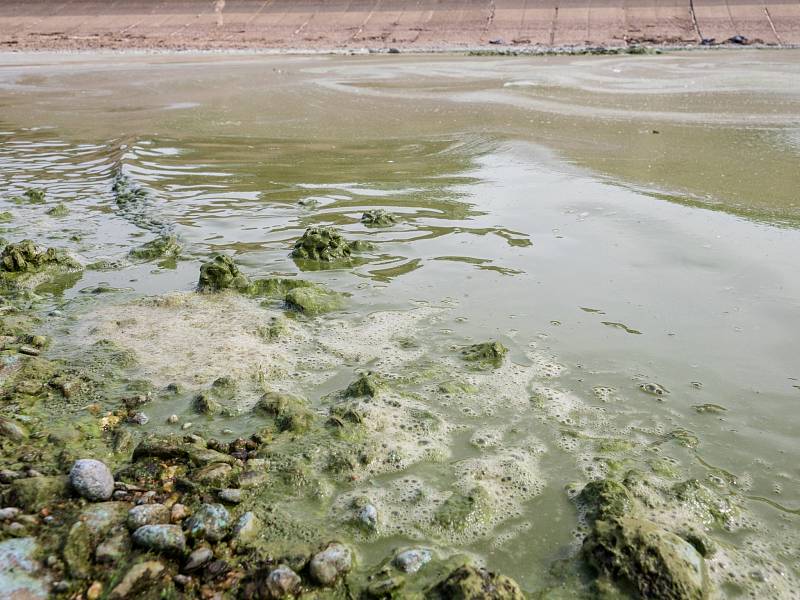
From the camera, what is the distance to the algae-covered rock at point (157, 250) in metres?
5.73

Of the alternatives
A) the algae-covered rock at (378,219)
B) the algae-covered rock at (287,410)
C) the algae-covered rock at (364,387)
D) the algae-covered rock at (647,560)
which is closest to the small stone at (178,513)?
the algae-covered rock at (287,410)

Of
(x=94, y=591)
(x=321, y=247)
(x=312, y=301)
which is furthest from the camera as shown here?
(x=321, y=247)

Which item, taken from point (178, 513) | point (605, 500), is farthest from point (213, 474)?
point (605, 500)

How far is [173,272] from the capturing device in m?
5.42

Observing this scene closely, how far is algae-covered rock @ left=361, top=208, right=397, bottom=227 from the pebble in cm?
435

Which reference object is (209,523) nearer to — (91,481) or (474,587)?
(91,481)

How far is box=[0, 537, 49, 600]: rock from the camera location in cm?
215

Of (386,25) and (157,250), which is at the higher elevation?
(386,25)

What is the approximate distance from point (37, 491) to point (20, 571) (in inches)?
15.4

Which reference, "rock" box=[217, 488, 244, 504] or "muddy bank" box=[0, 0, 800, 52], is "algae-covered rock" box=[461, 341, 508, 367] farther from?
"muddy bank" box=[0, 0, 800, 52]

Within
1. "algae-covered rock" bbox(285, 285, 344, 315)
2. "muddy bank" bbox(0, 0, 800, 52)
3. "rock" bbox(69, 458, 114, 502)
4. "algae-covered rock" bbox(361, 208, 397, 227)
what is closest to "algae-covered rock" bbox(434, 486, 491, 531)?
"rock" bbox(69, 458, 114, 502)

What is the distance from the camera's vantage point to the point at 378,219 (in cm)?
637

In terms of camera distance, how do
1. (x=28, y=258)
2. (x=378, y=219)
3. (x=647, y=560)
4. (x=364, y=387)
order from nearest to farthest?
1. (x=647, y=560)
2. (x=364, y=387)
3. (x=28, y=258)
4. (x=378, y=219)

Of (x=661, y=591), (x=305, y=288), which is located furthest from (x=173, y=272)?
(x=661, y=591)
